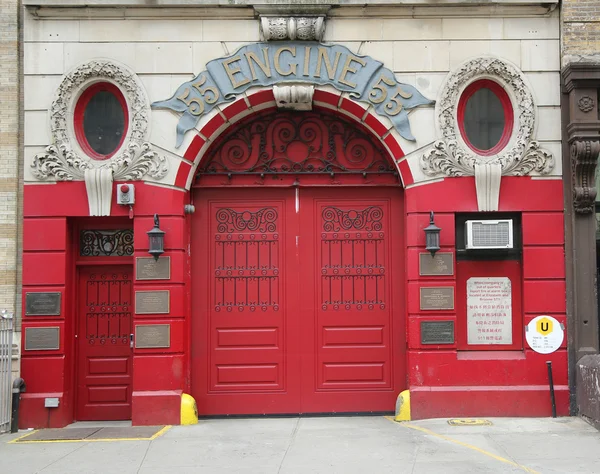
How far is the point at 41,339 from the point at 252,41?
18.7 ft

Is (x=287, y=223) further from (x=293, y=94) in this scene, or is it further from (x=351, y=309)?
(x=293, y=94)

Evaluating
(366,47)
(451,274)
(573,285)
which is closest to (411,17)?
(366,47)

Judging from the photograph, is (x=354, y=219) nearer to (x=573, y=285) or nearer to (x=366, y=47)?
(x=366, y=47)

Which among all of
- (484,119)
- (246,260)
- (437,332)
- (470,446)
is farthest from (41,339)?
(484,119)

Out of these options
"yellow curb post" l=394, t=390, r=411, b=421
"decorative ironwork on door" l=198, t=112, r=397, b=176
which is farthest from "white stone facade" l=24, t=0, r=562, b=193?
"yellow curb post" l=394, t=390, r=411, b=421

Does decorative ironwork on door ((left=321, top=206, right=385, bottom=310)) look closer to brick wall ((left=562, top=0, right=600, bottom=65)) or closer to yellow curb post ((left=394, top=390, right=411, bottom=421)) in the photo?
yellow curb post ((left=394, top=390, right=411, bottom=421))

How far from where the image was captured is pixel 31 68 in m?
11.0

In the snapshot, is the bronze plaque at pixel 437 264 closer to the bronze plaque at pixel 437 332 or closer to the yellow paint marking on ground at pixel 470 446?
the bronze plaque at pixel 437 332

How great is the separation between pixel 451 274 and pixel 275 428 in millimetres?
3594

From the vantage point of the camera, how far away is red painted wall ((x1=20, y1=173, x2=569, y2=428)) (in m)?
10.8

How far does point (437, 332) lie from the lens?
35.7ft

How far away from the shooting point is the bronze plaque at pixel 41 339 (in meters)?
10.8

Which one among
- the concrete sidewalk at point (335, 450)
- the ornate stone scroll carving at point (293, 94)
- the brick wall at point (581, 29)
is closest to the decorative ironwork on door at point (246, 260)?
the ornate stone scroll carving at point (293, 94)

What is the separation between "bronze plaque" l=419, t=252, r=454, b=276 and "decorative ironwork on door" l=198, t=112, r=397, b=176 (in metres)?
1.69
